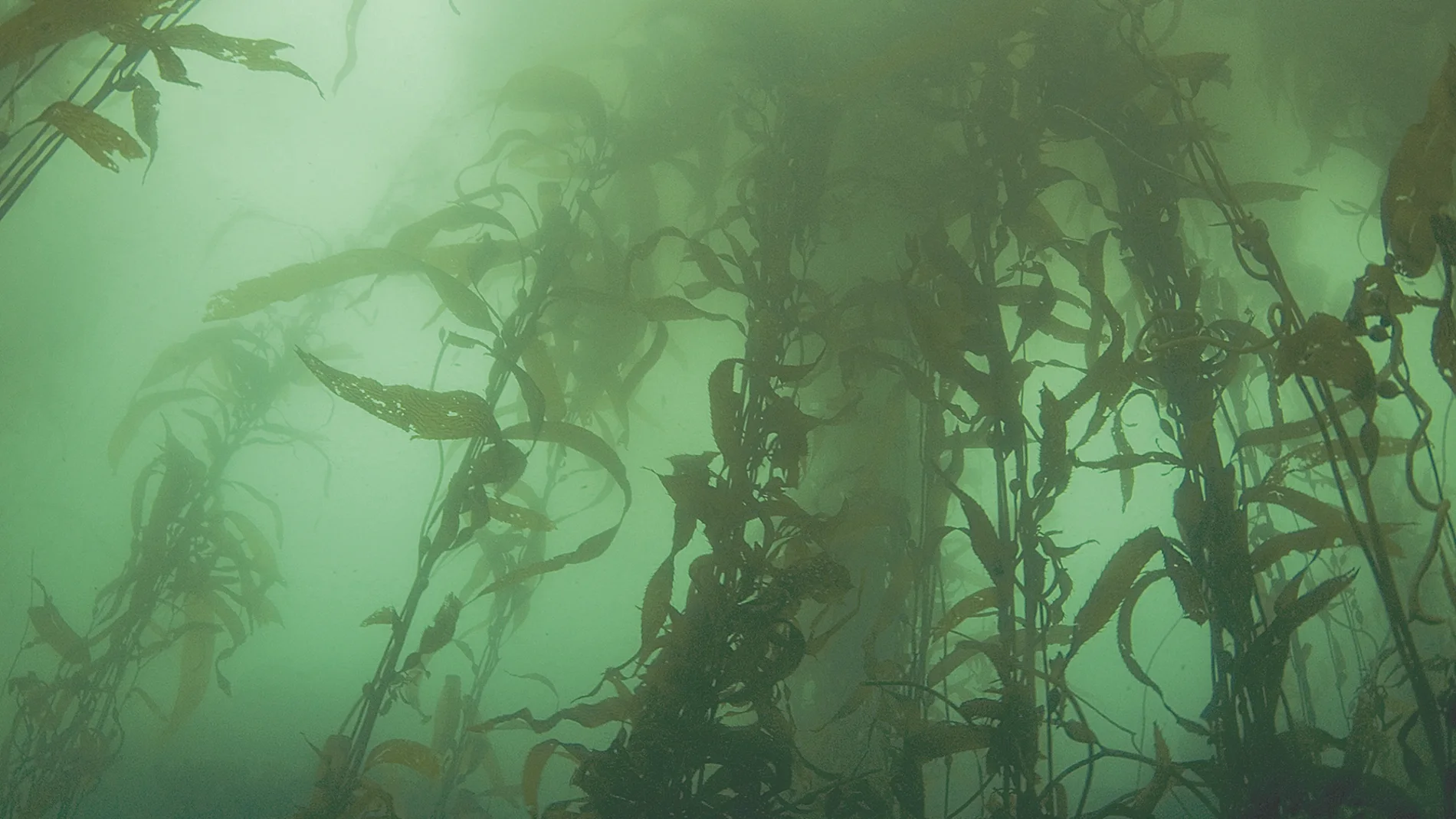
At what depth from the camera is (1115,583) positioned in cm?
105

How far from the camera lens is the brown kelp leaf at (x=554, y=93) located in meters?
1.82

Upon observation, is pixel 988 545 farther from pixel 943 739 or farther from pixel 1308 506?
pixel 1308 506

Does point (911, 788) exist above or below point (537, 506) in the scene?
below

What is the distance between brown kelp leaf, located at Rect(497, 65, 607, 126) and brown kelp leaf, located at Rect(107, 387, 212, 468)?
1324 mm

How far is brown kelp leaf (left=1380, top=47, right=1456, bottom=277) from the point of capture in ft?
2.79

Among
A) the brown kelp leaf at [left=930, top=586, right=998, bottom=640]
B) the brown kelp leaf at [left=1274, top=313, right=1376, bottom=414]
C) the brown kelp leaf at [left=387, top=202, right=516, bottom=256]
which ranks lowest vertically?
the brown kelp leaf at [left=930, top=586, right=998, bottom=640]

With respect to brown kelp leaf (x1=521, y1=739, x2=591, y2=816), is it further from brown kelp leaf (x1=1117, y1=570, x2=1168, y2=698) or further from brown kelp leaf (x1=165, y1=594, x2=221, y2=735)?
brown kelp leaf (x1=165, y1=594, x2=221, y2=735)

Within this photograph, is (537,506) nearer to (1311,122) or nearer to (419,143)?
(419,143)

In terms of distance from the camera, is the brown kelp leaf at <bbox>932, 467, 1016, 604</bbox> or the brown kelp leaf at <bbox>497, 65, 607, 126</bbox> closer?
the brown kelp leaf at <bbox>932, 467, 1016, 604</bbox>

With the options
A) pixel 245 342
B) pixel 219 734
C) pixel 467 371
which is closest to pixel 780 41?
pixel 467 371

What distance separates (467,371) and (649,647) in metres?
1.78

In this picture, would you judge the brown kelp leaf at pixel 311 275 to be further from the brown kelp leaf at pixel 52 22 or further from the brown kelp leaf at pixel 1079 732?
the brown kelp leaf at pixel 1079 732

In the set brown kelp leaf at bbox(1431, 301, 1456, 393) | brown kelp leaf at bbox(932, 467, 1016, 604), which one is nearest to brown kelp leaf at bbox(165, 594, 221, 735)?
brown kelp leaf at bbox(932, 467, 1016, 604)

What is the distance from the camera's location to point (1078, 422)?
95.8 inches
